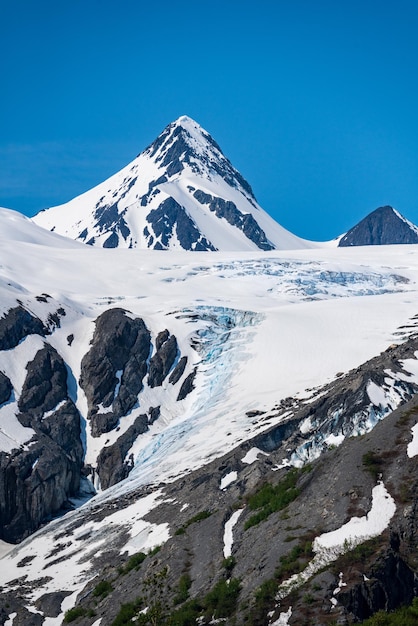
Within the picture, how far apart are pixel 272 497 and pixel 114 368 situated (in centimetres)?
9384

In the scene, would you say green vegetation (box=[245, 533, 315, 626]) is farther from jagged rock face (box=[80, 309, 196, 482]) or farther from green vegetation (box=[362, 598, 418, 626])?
jagged rock face (box=[80, 309, 196, 482])

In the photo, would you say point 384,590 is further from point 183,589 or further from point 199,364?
point 199,364

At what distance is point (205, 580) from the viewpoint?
47.7 m

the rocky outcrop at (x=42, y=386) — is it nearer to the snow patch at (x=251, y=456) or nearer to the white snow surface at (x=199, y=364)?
the white snow surface at (x=199, y=364)

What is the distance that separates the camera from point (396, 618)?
118 feet

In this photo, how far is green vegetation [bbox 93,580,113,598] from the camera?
57.0 metres

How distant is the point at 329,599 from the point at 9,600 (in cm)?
3842

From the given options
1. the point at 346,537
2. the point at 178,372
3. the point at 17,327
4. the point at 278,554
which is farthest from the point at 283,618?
the point at 17,327

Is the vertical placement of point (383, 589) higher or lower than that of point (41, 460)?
lower

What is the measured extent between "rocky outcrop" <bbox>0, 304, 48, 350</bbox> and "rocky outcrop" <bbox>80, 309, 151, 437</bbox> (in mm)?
9651

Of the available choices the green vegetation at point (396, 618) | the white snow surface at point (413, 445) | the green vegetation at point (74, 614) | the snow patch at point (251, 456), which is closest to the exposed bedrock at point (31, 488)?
the snow patch at point (251, 456)

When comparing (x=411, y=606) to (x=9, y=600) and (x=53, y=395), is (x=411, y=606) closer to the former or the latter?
(x=9, y=600)

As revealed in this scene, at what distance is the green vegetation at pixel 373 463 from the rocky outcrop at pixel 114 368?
3465 inches

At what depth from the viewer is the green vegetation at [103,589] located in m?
57.0
